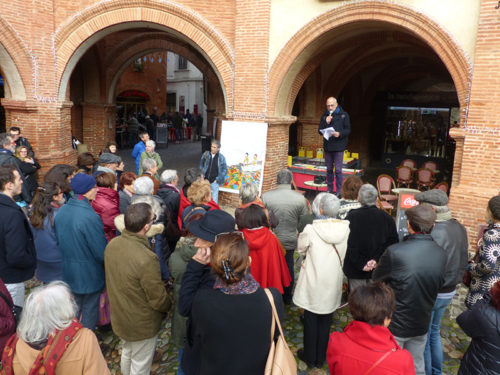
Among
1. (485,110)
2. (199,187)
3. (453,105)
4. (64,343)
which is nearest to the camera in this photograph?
(64,343)

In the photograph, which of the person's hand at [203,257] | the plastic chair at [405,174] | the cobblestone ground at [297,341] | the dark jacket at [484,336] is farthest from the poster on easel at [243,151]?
the dark jacket at [484,336]

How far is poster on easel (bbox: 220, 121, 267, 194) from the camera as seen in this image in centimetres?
907

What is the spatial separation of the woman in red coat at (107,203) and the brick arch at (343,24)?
5.37 m

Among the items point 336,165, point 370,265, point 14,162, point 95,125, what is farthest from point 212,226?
point 95,125

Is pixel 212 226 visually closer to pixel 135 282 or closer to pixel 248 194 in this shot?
pixel 135 282

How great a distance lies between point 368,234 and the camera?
3.78m

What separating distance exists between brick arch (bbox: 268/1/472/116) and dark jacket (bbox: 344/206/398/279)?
4.67 m

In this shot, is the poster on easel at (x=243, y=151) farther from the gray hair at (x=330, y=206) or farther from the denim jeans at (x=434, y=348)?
the denim jeans at (x=434, y=348)

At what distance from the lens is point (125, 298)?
3.10 meters

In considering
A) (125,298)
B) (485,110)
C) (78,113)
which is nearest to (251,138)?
(485,110)

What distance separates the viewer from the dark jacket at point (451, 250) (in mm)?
3502

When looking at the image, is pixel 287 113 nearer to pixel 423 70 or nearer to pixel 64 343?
pixel 64 343

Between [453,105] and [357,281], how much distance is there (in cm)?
1534

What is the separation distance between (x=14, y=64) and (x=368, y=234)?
9216mm
